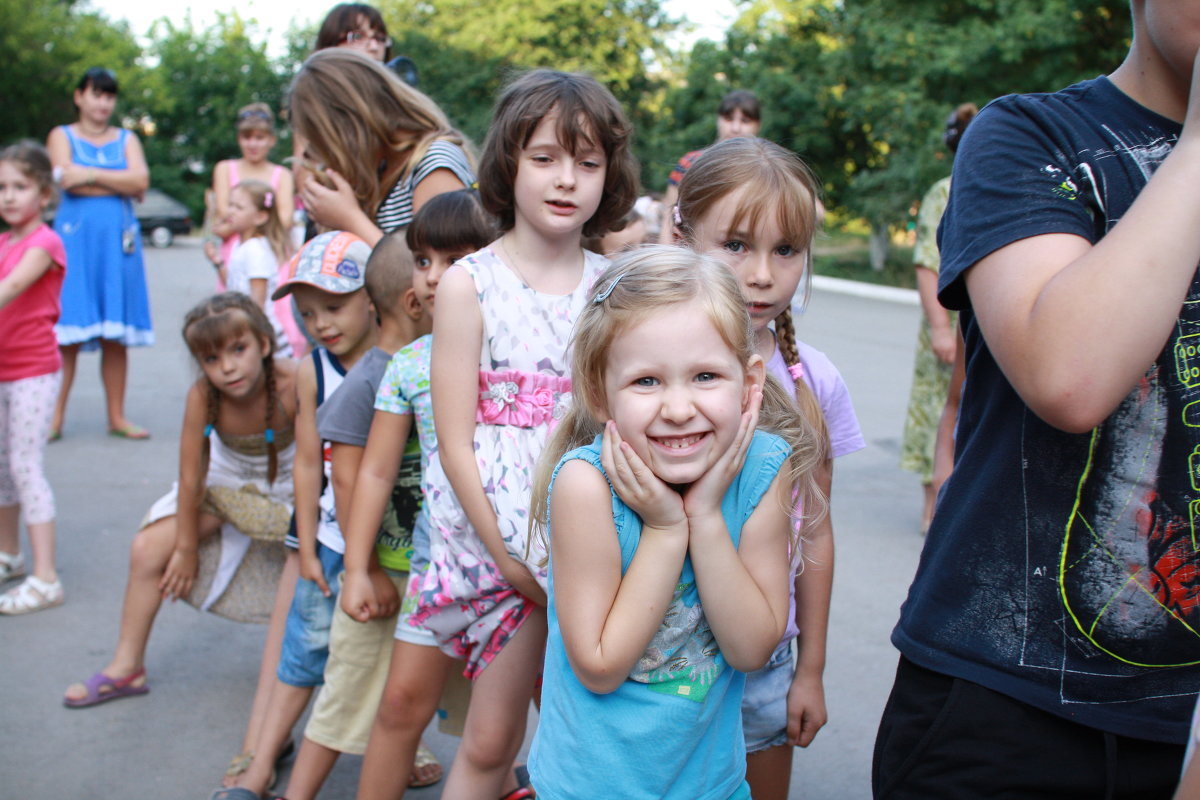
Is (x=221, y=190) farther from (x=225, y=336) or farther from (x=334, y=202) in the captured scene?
(x=334, y=202)

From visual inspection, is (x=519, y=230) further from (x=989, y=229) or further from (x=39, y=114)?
(x=39, y=114)

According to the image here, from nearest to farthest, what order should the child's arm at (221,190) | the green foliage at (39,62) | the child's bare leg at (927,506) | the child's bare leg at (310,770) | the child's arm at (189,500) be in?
1. the child's bare leg at (310,770)
2. the child's arm at (189,500)
3. the child's bare leg at (927,506)
4. the child's arm at (221,190)
5. the green foliage at (39,62)

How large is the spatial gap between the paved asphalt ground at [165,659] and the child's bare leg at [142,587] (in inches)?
5.2

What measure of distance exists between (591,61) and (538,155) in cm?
3371

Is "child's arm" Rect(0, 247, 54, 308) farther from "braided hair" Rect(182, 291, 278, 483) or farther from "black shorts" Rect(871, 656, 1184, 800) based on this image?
"black shorts" Rect(871, 656, 1184, 800)

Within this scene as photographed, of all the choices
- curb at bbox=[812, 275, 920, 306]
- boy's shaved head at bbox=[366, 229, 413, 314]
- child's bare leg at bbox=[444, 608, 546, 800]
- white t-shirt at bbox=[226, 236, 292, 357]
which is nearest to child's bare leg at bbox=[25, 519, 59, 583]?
white t-shirt at bbox=[226, 236, 292, 357]

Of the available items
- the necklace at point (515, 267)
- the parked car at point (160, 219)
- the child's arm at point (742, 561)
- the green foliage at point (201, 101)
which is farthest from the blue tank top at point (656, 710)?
the green foliage at point (201, 101)

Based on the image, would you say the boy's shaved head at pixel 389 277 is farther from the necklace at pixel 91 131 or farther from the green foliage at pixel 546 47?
the green foliage at pixel 546 47

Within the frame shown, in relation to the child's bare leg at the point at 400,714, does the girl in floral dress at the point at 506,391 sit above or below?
above

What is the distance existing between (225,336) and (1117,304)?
9.38 feet

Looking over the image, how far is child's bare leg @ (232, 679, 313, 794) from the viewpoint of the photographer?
3.15m

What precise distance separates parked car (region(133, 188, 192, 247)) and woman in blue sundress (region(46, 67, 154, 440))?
24.6 meters

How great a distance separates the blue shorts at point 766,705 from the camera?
7.53 feet

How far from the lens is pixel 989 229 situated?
1396mm
